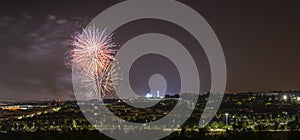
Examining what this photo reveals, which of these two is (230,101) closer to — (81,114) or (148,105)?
(148,105)

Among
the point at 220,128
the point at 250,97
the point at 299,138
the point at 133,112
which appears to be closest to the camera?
the point at 299,138

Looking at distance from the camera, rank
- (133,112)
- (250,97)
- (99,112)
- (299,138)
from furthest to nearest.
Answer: (250,97) → (133,112) → (99,112) → (299,138)

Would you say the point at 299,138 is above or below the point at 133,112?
below

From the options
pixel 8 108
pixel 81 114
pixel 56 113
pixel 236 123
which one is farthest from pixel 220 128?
pixel 8 108

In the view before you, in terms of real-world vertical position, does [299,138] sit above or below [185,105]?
below

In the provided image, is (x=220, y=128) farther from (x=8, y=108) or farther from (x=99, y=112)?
(x=8, y=108)

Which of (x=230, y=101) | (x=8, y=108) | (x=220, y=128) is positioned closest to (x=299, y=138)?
(x=220, y=128)

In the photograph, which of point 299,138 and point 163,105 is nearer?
point 299,138

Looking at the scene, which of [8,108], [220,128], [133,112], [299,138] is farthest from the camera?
[8,108]

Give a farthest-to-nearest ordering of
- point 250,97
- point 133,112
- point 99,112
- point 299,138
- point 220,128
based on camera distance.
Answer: point 250,97 < point 133,112 < point 99,112 < point 220,128 < point 299,138
